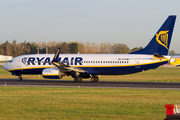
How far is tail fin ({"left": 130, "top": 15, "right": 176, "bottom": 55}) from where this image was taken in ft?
112

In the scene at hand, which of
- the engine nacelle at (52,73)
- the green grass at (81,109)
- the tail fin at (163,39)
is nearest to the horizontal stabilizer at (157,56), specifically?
the tail fin at (163,39)

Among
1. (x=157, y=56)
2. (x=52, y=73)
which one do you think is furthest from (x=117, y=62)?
(x=52, y=73)

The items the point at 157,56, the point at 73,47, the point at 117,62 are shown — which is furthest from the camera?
the point at 73,47

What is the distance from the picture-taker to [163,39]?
34.4 meters

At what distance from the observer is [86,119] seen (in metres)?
11.7

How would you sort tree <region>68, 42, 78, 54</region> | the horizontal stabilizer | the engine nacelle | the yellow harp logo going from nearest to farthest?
the horizontal stabilizer
the engine nacelle
the yellow harp logo
tree <region>68, 42, 78, 54</region>

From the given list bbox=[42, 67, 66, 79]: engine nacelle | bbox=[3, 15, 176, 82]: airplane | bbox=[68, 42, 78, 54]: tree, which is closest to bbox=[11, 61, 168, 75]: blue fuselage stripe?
bbox=[3, 15, 176, 82]: airplane

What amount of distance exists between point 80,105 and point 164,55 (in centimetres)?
2109

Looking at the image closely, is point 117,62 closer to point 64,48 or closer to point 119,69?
point 119,69

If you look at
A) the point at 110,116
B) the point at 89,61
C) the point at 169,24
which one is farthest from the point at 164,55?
the point at 110,116

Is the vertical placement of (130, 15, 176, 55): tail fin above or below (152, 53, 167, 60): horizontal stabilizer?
above

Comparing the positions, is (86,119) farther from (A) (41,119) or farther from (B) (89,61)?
(B) (89,61)

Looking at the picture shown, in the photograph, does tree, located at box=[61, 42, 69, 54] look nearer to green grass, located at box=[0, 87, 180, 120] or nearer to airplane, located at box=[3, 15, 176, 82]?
airplane, located at box=[3, 15, 176, 82]

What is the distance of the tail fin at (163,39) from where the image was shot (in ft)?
112
